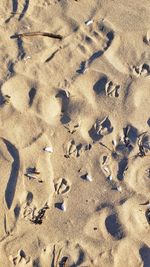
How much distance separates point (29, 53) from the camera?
3.69 m

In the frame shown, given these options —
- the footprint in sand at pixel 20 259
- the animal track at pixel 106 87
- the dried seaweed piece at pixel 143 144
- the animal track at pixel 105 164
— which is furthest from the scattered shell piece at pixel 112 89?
the footprint in sand at pixel 20 259

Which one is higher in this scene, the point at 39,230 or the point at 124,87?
the point at 124,87

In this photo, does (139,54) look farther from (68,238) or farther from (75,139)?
(68,238)

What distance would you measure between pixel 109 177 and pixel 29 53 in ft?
3.80

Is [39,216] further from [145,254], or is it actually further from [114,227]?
[145,254]

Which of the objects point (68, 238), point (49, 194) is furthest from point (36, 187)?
point (68, 238)

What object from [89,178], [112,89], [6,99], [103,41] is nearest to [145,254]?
[89,178]

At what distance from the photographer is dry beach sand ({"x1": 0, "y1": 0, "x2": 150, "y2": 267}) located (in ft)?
11.4

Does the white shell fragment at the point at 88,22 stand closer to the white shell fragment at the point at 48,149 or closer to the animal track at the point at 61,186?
the white shell fragment at the point at 48,149

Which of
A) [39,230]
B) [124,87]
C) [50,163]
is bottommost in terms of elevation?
[39,230]

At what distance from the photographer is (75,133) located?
3.61 m

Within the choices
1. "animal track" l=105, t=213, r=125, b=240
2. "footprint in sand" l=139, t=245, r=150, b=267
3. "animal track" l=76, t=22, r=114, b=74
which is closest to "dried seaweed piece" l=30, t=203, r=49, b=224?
"animal track" l=105, t=213, r=125, b=240

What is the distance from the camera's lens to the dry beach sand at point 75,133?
11.4 feet

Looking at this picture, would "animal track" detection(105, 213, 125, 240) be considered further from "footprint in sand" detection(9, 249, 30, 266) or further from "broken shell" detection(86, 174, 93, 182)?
"footprint in sand" detection(9, 249, 30, 266)
